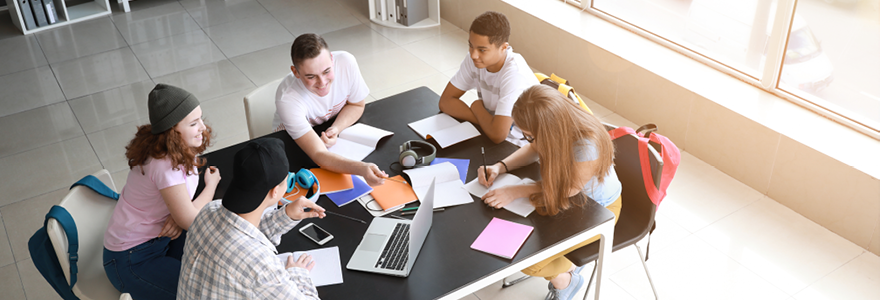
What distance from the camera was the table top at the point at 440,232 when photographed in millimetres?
2027

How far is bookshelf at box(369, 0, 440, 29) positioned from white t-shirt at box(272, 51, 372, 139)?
9.53ft

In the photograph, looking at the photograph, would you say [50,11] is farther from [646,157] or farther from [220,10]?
[646,157]

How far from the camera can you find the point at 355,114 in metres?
3.04

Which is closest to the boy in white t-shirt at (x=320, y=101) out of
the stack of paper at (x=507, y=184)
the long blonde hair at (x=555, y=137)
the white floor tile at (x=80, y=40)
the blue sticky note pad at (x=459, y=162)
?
the blue sticky note pad at (x=459, y=162)

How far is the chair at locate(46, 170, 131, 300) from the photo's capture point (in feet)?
7.68

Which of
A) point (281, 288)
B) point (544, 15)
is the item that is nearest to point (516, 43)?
point (544, 15)

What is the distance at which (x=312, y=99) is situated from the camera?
9.68ft

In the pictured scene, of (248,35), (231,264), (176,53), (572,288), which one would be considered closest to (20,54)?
(176,53)

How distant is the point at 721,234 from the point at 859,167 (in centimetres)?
72

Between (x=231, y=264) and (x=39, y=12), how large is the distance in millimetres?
5367

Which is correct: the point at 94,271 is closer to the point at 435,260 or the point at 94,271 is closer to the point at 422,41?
the point at 435,260

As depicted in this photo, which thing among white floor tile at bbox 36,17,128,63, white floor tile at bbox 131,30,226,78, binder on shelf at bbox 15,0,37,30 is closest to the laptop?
white floor tile at bbox 131,30,226,78

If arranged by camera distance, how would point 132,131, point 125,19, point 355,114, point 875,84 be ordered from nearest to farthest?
point 355,114
point 875,84
point 132,131
point 125,19

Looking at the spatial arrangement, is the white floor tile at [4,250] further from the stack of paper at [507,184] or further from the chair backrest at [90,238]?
the stack of paper at [507,184]
